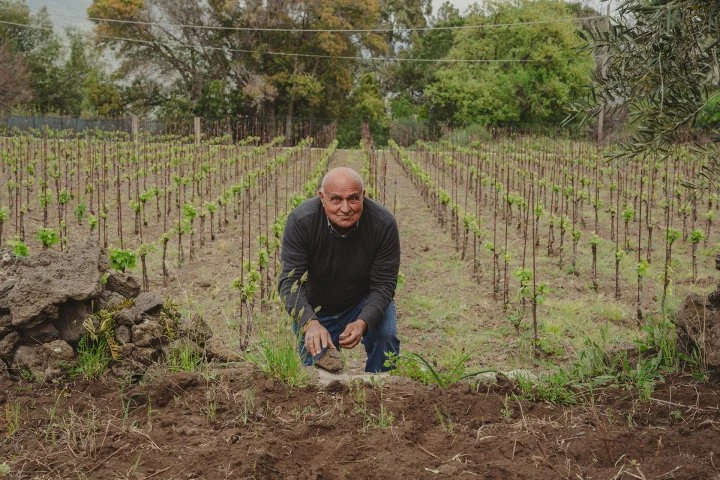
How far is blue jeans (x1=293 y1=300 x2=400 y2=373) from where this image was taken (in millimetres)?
4949

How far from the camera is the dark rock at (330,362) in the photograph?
14.8 feet

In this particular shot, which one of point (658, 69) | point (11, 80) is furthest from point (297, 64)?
point (658, 69)

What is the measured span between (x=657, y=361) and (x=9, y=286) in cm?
393

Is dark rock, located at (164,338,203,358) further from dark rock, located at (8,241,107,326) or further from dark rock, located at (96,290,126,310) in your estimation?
dark rock, located at (8,241,107,326)

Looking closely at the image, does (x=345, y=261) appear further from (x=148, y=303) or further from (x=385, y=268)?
(x=148, y=303)

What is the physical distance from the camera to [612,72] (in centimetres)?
355

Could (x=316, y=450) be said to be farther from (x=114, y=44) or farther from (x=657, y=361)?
(x=114, y=44)

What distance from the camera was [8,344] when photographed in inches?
157

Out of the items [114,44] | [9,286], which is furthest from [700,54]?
[114,44]

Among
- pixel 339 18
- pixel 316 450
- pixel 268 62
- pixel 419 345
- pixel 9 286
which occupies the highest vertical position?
pixel 339 18

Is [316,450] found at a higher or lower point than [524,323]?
higher

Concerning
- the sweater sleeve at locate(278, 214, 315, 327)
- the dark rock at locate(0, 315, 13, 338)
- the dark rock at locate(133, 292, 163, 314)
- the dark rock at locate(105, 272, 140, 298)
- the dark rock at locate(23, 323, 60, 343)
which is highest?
the sweater sleeve at locate(278, 214, 315, 327)

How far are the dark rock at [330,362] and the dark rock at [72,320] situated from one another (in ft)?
4.72

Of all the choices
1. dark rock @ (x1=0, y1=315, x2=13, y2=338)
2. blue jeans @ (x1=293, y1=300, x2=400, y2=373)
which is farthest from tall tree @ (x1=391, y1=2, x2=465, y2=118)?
dark rock @ (x1=0, y1=315, x2=13, y2=338)
